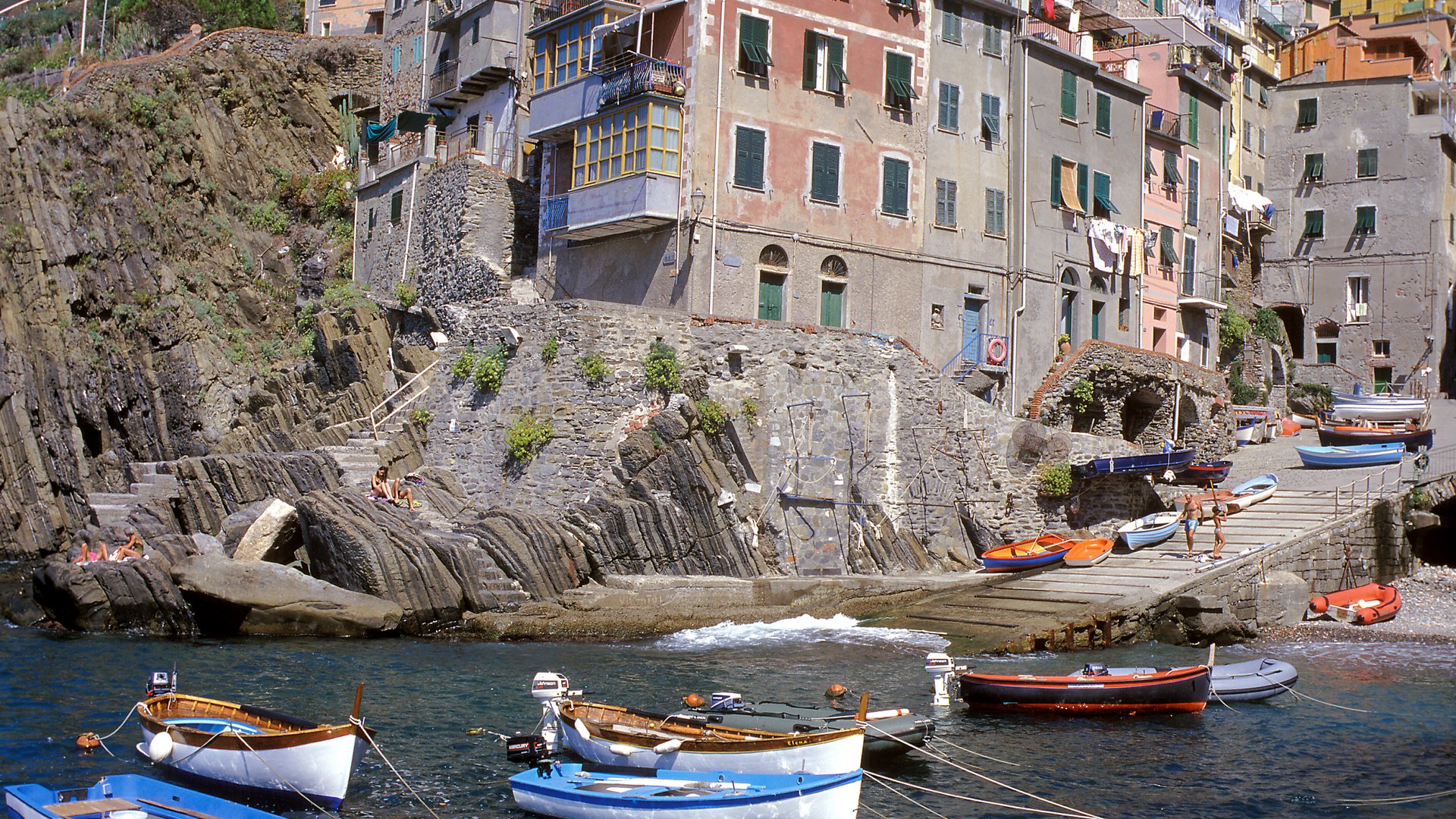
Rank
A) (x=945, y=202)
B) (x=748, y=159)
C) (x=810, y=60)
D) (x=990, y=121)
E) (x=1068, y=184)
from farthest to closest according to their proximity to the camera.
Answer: (x=1068, y=184)
(x=990, y=121)
(x=945, y=202)
(x=810, y=60)
(x=748, y=159)

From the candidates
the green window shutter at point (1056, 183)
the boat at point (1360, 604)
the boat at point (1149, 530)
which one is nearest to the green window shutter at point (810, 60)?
the green window shutter at point (1056, 183)

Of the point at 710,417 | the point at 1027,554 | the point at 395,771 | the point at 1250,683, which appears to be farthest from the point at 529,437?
the point at 1250,683

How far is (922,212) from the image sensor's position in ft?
130

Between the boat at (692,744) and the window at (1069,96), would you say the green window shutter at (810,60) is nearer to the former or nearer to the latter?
the window at (1069,96)

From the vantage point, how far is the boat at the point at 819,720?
58.9 feet

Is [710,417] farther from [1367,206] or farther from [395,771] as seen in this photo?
[1367,206]

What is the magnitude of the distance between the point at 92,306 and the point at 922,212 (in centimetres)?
2767

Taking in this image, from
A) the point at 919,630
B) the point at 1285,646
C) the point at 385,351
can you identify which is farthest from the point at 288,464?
the point at 1285,646

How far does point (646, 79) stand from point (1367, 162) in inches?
1440

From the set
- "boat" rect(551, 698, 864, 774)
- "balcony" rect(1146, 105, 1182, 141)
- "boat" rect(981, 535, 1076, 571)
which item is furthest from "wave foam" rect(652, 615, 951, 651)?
"balcony" rect(1146, 105, 1182, 141)

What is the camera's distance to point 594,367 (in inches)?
1280

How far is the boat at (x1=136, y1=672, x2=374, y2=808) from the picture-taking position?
16109mm

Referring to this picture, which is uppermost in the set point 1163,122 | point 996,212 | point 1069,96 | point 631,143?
point 1163,122

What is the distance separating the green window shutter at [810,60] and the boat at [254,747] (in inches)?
990
